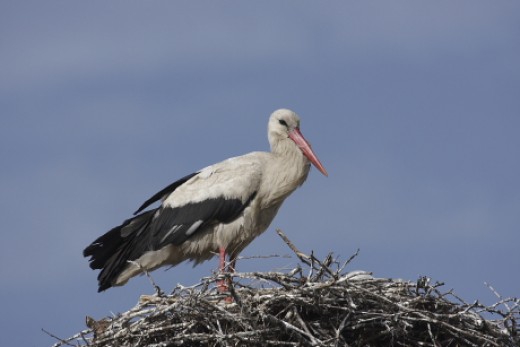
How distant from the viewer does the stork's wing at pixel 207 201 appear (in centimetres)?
896

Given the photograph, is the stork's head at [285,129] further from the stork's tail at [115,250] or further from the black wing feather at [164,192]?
the stork's tail at [115,250]

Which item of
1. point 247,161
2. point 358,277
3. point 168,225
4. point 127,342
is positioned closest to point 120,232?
point 168,225

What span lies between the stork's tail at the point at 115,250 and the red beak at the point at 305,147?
1336mm

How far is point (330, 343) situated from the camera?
23.2 feet

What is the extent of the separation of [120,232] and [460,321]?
9.96 feet

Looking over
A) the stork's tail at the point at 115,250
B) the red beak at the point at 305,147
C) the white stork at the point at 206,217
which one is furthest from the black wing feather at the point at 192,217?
the red beak at the point at 305,147

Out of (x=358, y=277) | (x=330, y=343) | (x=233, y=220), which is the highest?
(x=233, y=220)

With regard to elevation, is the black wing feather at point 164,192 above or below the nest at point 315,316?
above

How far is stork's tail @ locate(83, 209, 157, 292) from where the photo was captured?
29.8 feet

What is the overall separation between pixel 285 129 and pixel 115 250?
5.55 ft

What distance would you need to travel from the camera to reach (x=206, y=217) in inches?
355

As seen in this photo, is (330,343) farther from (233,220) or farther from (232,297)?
(233,220)

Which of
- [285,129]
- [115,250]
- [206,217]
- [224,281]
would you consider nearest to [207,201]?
[206,217]

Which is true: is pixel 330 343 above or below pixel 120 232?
below
